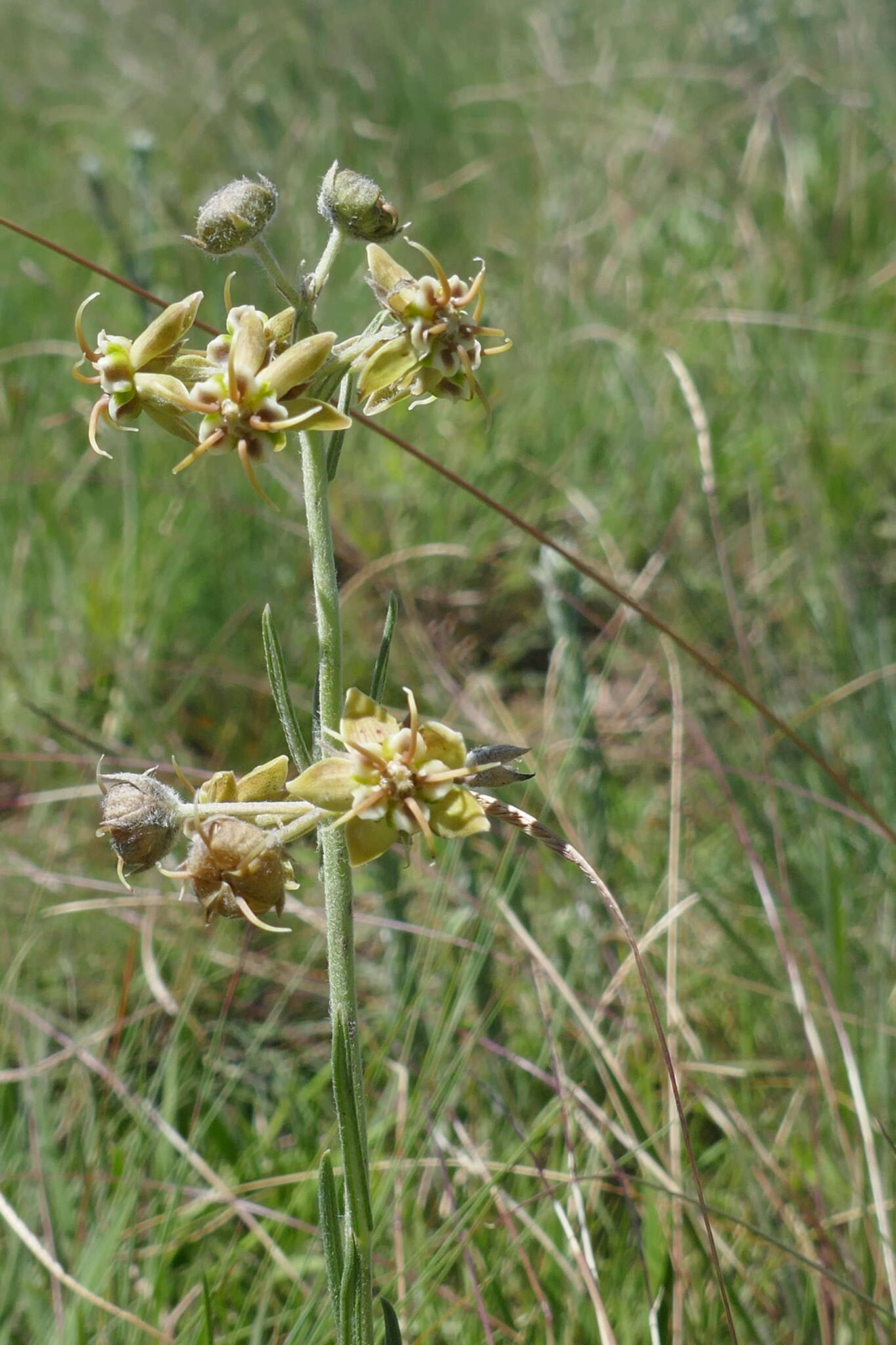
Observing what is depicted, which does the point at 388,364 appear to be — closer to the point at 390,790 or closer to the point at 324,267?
the point at 324,267

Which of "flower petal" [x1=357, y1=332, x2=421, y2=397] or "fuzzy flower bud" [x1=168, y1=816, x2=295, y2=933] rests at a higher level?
"flower petal" [x1=357, y1=332, x2=421, y2=397]

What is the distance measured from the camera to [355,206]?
1135 millimetres

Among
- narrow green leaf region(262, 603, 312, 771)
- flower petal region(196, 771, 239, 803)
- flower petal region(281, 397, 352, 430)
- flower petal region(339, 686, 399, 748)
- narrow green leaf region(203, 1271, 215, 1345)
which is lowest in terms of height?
narrow green leaf region(203, 1271, 215, 1345)

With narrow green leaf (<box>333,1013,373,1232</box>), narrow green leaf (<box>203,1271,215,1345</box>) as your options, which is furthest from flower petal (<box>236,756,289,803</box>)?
narrow green leaf (<box>203,1271,215,1345</box>)

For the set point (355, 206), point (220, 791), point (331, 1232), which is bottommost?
point (331, 1232)

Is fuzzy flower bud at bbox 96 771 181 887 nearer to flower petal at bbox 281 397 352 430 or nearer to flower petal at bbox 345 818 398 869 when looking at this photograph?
flower petal at bbox 345 818 398 869

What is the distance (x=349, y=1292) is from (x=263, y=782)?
0.49 m

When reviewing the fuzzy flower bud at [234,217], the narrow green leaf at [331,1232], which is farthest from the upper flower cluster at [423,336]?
the narrow green leaf at [331,1232]

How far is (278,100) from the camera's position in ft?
17.1

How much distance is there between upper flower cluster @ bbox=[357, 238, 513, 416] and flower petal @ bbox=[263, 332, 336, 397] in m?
0.05

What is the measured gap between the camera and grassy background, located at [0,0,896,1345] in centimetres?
172

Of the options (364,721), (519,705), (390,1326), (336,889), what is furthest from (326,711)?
(519,705)

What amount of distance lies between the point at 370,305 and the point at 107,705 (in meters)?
1.87

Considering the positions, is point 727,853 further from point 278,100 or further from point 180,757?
point 278,100
